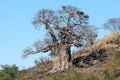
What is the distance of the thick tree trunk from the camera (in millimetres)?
58812

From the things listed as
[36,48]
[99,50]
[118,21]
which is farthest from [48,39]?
[118,21]

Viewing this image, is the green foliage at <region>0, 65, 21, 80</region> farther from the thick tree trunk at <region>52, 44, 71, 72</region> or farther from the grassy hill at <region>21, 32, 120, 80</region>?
the thick tree trunk at <region>52, 44, 71, 72</region>

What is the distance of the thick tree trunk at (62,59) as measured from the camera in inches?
2315

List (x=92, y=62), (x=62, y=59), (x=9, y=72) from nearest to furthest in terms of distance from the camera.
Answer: (x=9, y=72) < (x=62, y=59) < (x=92, y=62)

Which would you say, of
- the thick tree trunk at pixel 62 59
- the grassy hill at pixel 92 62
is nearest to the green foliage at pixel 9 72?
the grassy hill at pixel 92 62

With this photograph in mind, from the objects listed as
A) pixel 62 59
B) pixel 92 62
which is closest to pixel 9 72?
pixel 62 59

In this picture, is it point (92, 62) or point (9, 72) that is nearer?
point (9, 72)

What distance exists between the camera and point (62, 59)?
59.2 meters

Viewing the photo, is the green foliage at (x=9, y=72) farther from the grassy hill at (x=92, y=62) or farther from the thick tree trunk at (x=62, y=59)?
the thick tree trunk at (x=62, y=59)

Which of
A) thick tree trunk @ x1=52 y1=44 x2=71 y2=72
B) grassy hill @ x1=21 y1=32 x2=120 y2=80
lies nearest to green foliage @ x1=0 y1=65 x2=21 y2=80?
grassy hill @ x1=21 y1=32 x2=120 y2=80

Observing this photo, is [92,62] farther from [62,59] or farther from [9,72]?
[9,72]

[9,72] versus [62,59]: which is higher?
[62,59]

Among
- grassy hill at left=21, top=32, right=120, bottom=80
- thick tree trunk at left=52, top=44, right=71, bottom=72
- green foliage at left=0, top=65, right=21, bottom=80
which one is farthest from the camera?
thick tree trunk at left=52, top=44, right=71, bottom=72

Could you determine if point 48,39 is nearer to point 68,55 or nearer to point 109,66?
point 68,55
